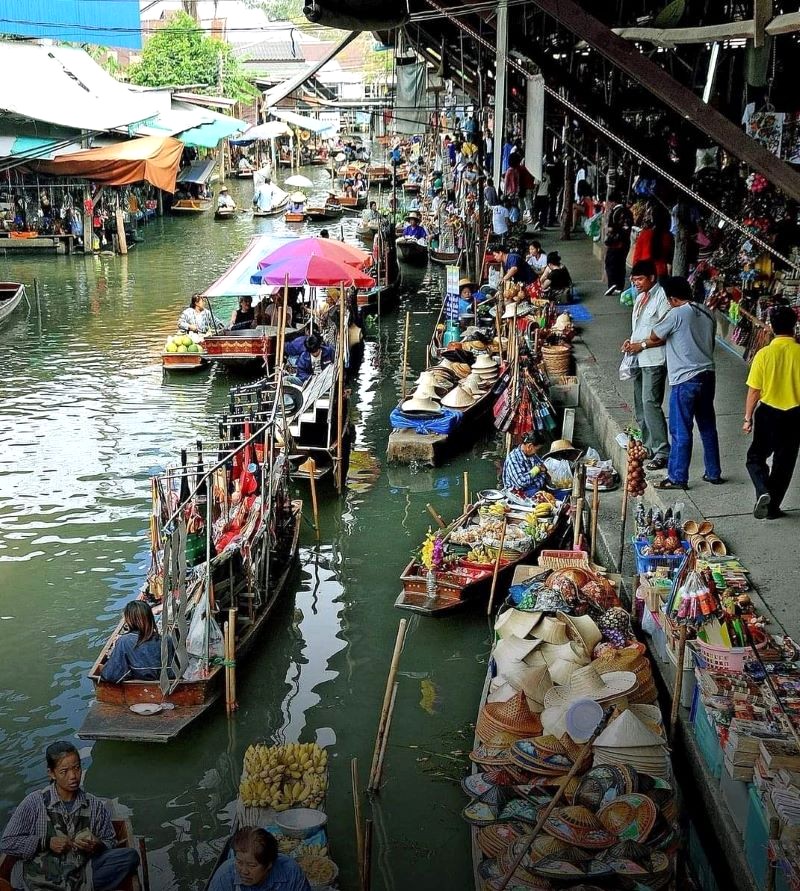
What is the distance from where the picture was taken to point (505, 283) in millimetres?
15133

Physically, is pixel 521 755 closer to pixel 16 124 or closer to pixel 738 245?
pixel 738 245

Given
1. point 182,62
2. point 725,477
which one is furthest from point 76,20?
point 725,477

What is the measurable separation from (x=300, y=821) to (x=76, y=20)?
29519 millimetres

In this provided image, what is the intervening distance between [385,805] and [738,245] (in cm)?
763

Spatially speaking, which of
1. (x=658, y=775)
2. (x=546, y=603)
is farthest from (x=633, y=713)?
(x=546, y=603)

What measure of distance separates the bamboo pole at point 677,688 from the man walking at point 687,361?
255 centimetres

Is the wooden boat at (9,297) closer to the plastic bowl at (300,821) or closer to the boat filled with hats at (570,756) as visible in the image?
the boat filled with hats at (570,756)

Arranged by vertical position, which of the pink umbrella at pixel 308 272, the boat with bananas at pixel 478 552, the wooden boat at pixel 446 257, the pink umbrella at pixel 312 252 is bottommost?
the boat with bananas at pixel 478 552

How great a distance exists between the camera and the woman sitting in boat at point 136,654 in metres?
6.77

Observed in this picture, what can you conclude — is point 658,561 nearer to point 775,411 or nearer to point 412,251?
point 775,411

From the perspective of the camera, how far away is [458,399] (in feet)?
40.9

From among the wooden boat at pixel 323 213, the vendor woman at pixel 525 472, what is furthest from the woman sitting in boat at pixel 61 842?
the wooden boat at pixel 323 213

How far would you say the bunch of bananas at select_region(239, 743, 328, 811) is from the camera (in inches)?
217

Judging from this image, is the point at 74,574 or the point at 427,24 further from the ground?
the point at 427,24
